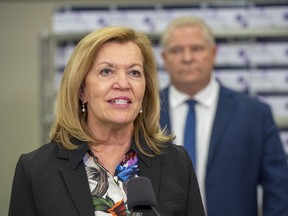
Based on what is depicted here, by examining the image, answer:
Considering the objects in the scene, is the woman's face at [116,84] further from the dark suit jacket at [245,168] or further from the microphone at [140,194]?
the dark suit jacket at [245,168]

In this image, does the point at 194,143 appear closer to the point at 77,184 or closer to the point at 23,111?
the point at 77,184

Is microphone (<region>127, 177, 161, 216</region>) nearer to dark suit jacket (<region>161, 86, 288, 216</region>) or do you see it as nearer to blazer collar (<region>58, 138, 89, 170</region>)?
blazer collar (<region>58, 138, 89, 170</region>)

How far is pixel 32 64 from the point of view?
410 centimetres

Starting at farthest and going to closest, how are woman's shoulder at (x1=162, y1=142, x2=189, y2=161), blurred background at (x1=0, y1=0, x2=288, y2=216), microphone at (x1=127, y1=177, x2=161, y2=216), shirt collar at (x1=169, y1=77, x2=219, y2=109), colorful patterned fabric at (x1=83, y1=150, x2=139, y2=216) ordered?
1. blurred background at (x1=0, y1=0, x2=288, y2=216)
2. shirt collar at (x1=169, y1=77, x2=219, y2=109)
3. woman's shoulder at (x1=162, y1=142, x2=189, y2=161)
4. colorful patterned fabric at (x1=83, y1=150, x2=139, y2=216)
5. microphone at (x1=127, y1=177, x2=161, y2=216)

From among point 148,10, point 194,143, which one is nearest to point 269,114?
point 194,143

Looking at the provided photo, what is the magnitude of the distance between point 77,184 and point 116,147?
0.59 feet

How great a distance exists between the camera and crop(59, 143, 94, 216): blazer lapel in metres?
1.44

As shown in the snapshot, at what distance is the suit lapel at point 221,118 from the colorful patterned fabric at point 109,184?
2.77 ft

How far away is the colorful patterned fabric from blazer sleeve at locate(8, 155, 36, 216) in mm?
156

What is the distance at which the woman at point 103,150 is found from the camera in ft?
4.84

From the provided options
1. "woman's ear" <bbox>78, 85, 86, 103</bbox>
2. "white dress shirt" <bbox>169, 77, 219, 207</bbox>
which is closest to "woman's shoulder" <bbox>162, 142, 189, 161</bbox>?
"woman's ear" <bbox>78, 85, 86, 103</bbox>

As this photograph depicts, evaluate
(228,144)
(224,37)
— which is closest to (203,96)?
(228,144)

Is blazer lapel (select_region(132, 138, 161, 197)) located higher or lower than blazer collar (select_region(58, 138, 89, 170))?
lower

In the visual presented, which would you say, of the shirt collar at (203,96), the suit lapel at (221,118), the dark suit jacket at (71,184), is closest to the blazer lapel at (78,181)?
the dark suit jacket at (71,184)
